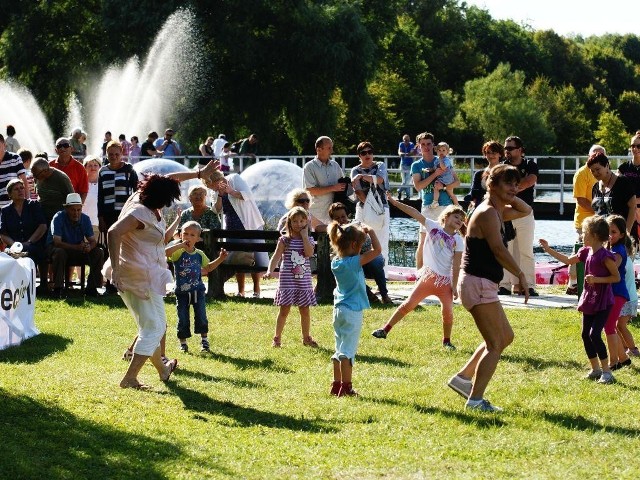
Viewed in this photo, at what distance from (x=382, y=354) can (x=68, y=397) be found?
3534 mm

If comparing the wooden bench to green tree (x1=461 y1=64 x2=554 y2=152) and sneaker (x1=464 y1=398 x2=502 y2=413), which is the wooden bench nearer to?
sneaker (x1=464 y1=398 x2=502 y2=413)

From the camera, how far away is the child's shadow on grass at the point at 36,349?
1095 centimetres

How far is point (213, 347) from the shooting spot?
38.9 feet

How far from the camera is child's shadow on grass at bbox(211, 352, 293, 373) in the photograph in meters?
10.7

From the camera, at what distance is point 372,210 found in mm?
15469

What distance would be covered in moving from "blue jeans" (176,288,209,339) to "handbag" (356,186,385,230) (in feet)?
14.4

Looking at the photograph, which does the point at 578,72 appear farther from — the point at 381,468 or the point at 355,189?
the point at 381,468

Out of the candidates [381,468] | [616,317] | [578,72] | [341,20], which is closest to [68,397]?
[381,468]

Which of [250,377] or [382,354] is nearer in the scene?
[250,377]

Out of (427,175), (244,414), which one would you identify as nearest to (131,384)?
(244,414)

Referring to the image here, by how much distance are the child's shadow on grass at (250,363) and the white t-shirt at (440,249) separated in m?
1.91

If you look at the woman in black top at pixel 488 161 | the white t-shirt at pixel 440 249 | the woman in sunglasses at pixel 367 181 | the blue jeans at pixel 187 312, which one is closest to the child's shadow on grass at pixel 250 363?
the blue jeans at pixel 187 312

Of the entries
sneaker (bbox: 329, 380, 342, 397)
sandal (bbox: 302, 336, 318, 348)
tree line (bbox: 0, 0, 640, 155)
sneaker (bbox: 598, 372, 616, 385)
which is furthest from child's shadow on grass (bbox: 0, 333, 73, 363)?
tree line (bbox: 0, 0, 640, 155)

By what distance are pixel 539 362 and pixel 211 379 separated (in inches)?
117
